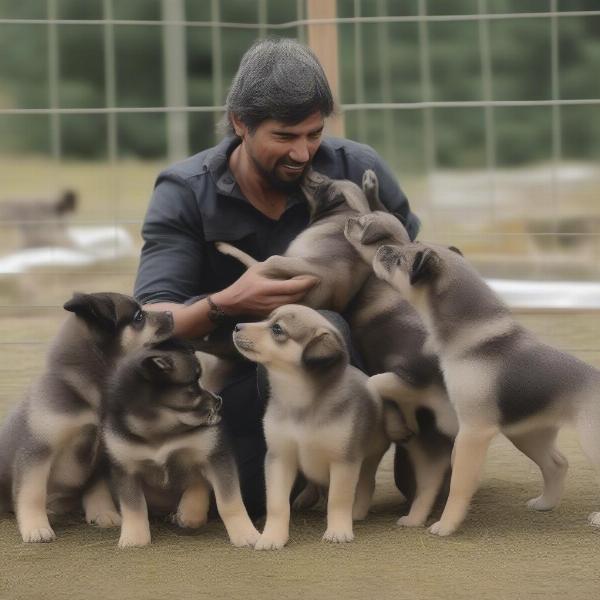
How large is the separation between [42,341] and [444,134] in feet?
6.52

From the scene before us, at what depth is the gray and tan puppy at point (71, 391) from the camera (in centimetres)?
389

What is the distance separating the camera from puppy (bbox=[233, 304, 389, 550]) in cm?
378

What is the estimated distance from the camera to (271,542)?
3764mm

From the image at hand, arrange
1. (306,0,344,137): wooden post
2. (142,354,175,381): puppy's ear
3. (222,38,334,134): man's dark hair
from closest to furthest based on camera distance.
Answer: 1. (142,354,175,381): puppy's ear
2. (222,38,334,134): man's dark hair
3. (306,0,344,137): wooden post

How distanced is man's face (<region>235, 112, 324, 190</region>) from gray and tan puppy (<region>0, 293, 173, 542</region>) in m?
0.59

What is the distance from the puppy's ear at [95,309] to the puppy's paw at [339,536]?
30.8 inches

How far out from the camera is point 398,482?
425 centimetres

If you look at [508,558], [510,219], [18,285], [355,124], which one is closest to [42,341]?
[18,285]

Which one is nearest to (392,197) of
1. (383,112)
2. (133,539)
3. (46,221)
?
(133,539)

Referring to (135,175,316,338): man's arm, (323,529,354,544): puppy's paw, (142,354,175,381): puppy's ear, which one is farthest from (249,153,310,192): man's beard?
(323,529,354,544): puppy's paw

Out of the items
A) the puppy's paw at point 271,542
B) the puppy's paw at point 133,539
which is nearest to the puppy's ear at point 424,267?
the puppy's paw at point 271,542

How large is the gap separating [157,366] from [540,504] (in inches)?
46.3

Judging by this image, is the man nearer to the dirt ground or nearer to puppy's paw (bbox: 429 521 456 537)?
the dirt ground

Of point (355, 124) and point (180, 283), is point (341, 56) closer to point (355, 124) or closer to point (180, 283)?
point (355, 124)
